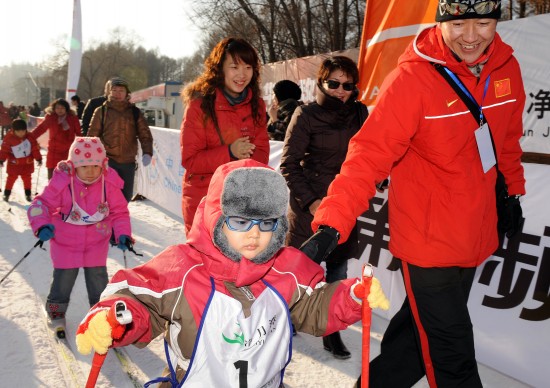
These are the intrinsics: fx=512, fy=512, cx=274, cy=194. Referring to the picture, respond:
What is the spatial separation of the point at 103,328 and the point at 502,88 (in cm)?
175

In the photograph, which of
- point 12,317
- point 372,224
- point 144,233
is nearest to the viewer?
point 12,317

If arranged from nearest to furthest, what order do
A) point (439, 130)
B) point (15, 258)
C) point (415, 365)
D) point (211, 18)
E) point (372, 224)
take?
point (439, 130) < point (415, 365) < point (372, 224) < point (15, 258) < point (211, 18)

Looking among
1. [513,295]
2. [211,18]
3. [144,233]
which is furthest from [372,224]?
[211,18]

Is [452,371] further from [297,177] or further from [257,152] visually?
[257,152]

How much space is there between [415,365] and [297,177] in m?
1.32

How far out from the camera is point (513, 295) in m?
3.21

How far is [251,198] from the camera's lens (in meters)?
1.69

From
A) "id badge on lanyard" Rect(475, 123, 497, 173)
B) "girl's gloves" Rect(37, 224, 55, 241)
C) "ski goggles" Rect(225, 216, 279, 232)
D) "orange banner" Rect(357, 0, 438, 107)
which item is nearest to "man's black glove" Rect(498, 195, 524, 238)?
"id badge on lanyard" Rect(475, 123, 497, 173)

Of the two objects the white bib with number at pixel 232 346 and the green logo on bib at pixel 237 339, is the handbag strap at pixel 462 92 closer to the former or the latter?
the white bib with number at pixel 232 346

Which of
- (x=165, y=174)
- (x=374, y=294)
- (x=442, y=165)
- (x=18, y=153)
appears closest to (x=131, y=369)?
(x=374, y=294)

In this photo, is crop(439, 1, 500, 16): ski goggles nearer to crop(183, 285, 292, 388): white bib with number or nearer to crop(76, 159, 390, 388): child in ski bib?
crop(76, 159, 390, 388): child in ski bib

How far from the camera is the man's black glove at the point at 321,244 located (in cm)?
179

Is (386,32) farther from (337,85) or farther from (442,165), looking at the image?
(442,165)

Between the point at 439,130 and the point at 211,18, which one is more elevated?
the point at 211,18
